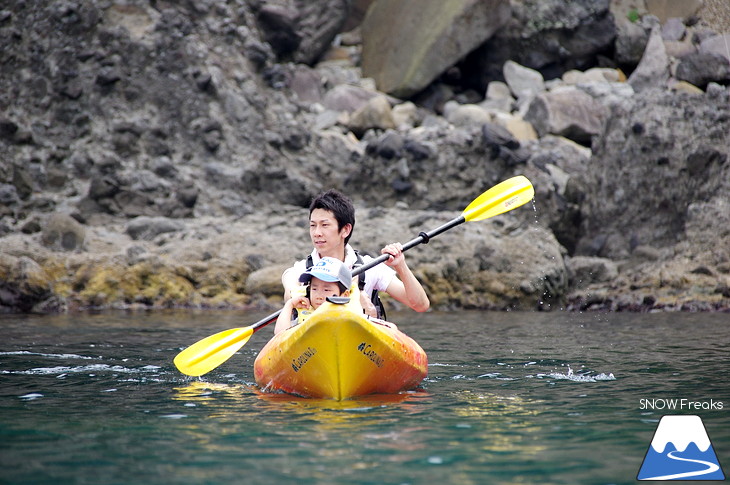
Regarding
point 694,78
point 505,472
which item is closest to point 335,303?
point 505,472

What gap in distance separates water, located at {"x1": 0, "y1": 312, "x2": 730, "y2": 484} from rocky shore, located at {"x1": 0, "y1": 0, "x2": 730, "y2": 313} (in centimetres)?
364

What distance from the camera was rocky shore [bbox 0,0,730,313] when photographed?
1070cm

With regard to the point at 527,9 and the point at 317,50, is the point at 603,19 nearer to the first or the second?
the point at 527,9

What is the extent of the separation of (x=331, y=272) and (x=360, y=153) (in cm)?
1111

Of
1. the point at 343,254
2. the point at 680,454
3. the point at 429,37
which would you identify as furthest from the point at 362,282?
the point at 429,37

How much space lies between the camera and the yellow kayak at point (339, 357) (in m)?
4.12

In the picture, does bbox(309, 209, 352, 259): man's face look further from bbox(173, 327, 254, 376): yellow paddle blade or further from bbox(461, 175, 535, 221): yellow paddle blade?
bbox(461, 175, 535, 221): yellow paddle blade

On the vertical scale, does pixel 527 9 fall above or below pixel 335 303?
above

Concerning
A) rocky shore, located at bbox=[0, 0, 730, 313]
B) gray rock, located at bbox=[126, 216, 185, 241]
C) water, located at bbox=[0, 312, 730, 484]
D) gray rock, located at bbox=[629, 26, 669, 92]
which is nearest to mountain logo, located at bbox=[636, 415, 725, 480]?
water, located at bbox=[0, 312, 730, 484]

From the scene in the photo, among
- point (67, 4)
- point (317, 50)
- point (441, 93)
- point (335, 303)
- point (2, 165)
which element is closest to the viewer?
point (335, 303)

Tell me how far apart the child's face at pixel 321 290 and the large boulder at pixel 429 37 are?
14.8 meters

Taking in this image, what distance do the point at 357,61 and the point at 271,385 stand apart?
16906 millimetres

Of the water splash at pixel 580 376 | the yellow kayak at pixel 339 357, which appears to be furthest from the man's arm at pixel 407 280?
the water splash at pixel 580 376

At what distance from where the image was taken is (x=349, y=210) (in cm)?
484
